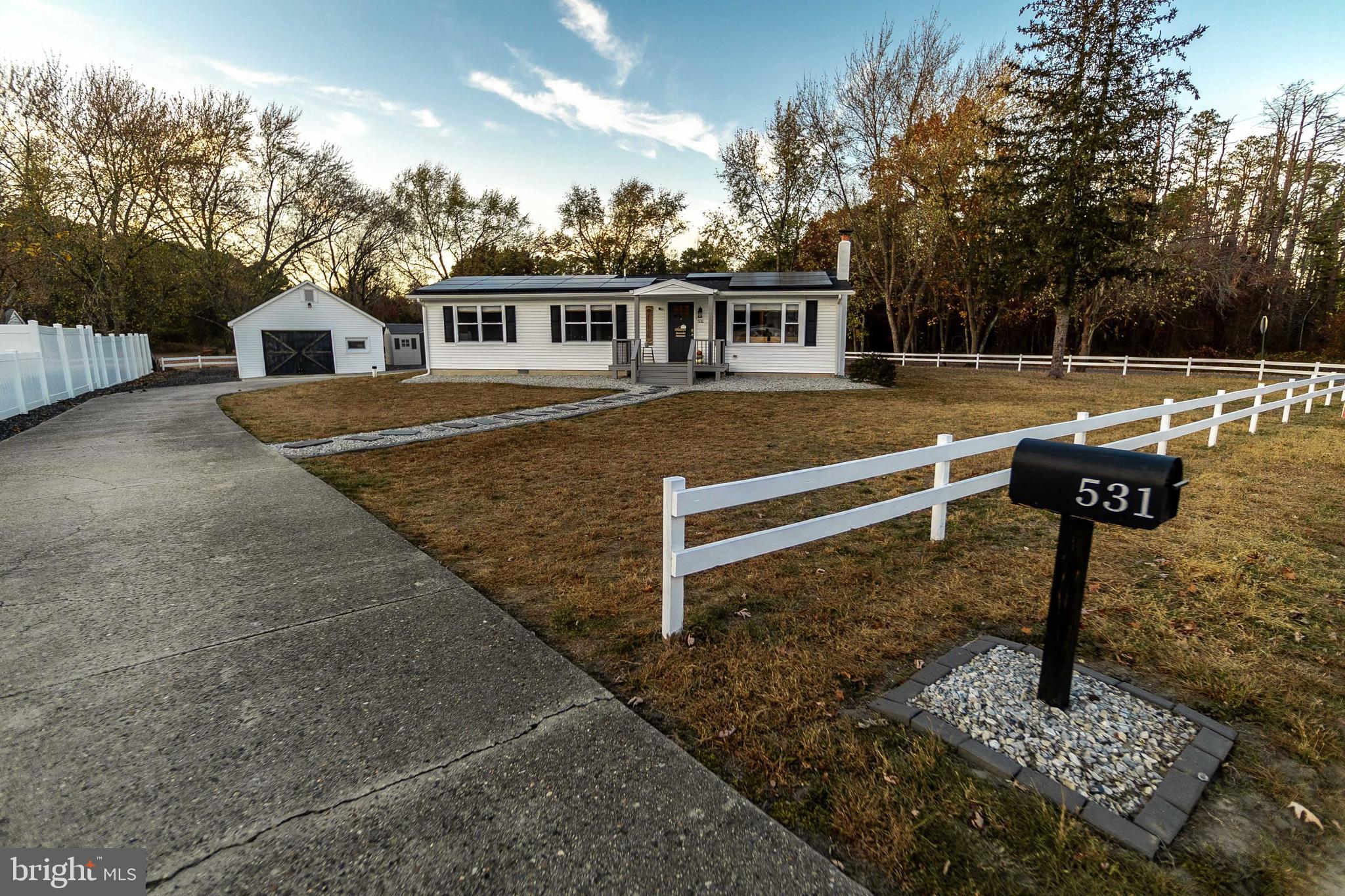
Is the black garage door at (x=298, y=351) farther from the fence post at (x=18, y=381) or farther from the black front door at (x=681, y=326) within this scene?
the black front door at (x=681, y=326)

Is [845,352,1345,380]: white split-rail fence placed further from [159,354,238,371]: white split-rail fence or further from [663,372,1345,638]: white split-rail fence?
[159,354,238,371]: white split-rail fence

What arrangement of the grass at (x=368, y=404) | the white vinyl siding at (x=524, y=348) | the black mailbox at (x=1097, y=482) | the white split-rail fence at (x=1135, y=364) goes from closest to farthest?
the black mailbox at (x=1097, y=482)
the grass at (x=368, y=404)
the white vinyl siding at (x=524, y=348)
the white split-rail fence at (x=1135, y=364)

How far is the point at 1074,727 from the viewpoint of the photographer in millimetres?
2377

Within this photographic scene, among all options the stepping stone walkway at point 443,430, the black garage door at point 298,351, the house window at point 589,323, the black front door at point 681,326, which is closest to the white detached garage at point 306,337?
the black garage door at point 298,351

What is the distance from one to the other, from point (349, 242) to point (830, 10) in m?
35.7

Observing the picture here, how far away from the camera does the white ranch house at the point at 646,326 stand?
1972 centimetres

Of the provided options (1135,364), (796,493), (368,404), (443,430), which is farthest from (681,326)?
(1135,364)

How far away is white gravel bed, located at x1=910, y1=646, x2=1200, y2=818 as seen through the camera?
2.10 metres

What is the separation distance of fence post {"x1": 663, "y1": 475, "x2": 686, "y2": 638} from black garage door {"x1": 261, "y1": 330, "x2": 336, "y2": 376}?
105ft

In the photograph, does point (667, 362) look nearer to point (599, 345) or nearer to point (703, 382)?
point (703, 382)

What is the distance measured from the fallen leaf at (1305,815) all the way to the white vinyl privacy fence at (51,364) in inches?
664

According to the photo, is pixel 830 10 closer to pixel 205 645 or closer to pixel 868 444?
pixel 868 444

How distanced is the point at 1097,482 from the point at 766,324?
61.5 feet

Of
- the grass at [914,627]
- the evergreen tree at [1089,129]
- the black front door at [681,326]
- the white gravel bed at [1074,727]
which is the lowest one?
the grass at [914,627]
